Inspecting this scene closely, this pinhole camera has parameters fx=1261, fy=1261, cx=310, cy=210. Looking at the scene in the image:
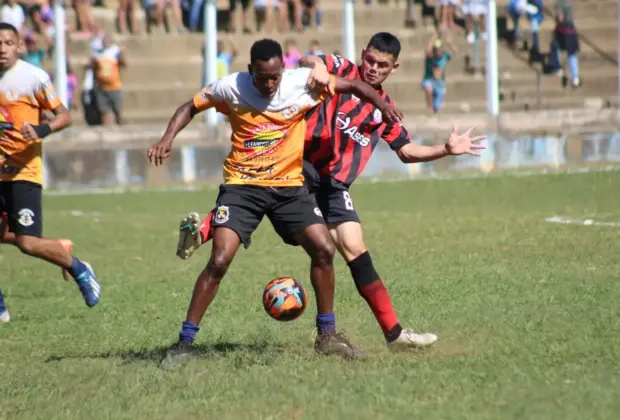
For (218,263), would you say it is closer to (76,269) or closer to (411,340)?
(411,340)

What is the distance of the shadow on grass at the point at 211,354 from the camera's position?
8.09m

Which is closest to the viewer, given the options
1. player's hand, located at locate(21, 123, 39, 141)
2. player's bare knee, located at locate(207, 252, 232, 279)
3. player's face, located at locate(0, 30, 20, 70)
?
player's bare knee, located at locate(207, 252, 232, 279)

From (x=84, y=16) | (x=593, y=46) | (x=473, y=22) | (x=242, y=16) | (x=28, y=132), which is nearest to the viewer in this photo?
(x=28, y=132)

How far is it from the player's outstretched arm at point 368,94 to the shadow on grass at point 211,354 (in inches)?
67.6

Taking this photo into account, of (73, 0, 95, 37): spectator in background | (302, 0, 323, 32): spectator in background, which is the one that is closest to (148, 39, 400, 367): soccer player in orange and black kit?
(73, 0, 95, 37): spectator in background

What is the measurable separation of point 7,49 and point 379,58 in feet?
10.5

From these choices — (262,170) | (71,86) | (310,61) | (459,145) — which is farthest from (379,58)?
(71,86)

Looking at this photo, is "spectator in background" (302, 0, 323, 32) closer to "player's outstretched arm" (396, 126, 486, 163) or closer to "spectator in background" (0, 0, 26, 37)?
"spectator in background" (0, 0, 26, 37)

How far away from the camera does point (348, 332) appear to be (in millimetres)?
8984

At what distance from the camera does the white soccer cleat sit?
324 inches

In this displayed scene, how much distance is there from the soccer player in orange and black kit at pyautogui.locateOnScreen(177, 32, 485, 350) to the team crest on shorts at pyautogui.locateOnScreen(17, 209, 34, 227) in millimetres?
1989

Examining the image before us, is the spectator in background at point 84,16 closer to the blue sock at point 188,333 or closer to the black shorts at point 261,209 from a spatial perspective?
the black shorts at point 261,209

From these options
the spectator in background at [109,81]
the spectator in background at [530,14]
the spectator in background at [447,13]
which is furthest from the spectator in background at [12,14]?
the spectator in background at [530,14]

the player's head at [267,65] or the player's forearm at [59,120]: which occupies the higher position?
the player's head at [267,65]
